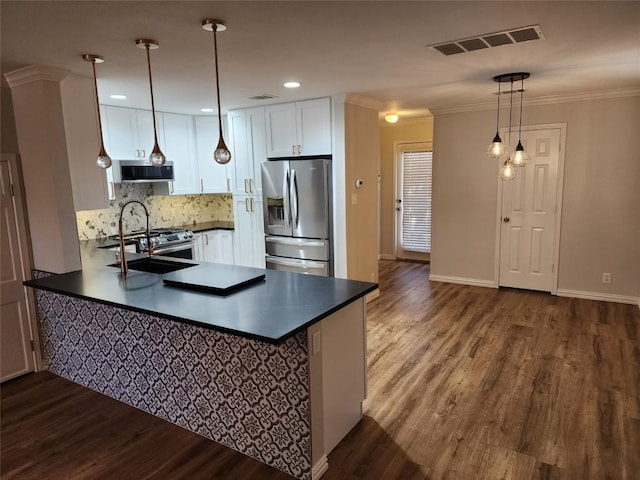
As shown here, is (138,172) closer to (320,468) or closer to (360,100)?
(360,100)

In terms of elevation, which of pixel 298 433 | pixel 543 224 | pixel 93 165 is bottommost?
pixel 298 433

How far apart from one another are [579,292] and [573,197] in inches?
45.1

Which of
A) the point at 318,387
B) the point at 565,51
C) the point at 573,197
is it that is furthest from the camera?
the point at 573,197

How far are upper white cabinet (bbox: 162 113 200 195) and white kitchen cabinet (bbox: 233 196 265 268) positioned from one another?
0.68 m

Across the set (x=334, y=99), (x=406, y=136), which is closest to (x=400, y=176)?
(x=406, y=136)

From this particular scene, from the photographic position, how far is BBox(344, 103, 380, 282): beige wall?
4.62 m

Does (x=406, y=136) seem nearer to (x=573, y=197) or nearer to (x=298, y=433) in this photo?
(x=573, y=197)

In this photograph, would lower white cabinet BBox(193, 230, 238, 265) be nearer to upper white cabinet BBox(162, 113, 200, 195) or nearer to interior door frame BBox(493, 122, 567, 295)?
upper white cabinet BBox(162, 113, 200, 195)

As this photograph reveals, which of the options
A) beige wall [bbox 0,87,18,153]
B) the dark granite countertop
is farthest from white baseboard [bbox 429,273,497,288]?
beige wall [bbox 0,87,18,153]

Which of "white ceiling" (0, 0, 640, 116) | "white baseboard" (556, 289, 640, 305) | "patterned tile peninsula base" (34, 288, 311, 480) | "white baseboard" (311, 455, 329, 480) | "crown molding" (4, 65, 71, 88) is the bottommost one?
"white baseboard" (311, 455, 329, 480)

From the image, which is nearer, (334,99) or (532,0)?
(532,0)

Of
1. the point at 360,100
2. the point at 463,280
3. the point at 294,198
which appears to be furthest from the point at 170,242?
the point at 463,280

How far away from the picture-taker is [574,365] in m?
3.45

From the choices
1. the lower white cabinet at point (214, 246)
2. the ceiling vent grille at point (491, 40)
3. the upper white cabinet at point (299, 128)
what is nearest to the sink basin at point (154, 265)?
the lower white cabinet at point (214, 246)
